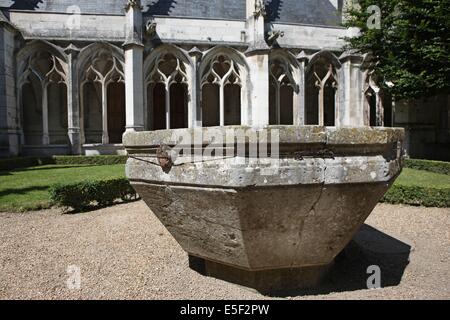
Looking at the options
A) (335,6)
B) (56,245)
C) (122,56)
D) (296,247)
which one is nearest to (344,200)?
(296,247)

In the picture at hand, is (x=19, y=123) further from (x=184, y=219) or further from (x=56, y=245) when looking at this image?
(x=184, y=219)

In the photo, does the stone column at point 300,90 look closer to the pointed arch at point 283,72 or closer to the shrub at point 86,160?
the pointed arch at point 283,72

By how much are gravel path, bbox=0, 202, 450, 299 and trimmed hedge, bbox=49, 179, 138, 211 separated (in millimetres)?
563

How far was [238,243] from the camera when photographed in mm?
2842

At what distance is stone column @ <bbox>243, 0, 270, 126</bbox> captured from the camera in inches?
577

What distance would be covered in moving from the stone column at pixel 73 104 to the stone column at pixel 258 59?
706 cm

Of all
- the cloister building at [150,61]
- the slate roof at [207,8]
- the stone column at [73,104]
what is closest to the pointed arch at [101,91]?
the cloister building at [150,61]

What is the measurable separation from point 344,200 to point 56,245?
360 cm

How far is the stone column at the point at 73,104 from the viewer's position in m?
13.9

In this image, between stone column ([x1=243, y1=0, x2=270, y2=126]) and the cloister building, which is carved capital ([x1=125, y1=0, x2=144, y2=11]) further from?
stone column ([x1=243, y1=0, x2=270, y2=126])

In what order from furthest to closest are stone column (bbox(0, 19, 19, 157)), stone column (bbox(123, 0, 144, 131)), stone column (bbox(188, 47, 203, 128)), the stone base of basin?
stone column (bbox(188, 47, 203, 128))
stone column (bbox(123, 0, 144, 131))
stone column (bbox(0, 19, 19, 157))
the stone base of basin

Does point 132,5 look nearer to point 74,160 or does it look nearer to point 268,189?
point 74,160

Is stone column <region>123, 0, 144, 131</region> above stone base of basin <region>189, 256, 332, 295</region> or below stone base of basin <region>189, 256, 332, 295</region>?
above

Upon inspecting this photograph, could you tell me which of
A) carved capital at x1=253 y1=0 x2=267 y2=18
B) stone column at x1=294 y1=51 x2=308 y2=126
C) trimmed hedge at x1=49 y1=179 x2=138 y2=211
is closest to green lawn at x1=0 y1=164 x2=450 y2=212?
trimmed hedge at x1=49 y1=179 x2=138 y2=211
